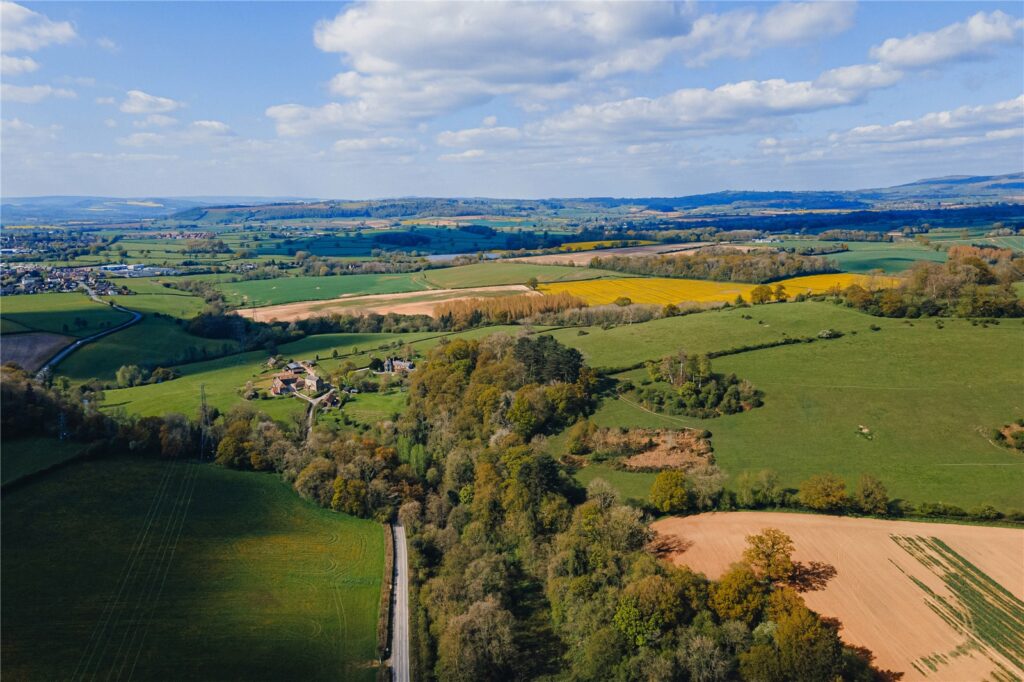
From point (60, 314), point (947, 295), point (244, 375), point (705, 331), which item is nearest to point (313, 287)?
point (60, 314)

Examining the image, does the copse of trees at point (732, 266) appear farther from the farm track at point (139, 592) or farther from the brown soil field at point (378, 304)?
the farm track at point (139, 592)

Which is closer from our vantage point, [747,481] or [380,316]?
[747,481]

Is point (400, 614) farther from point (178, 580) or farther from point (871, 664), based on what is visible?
point (871, 664)

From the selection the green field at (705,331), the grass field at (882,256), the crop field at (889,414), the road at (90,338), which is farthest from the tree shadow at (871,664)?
the grass field at (882,256)

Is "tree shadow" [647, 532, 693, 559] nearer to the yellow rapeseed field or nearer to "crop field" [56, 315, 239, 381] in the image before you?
the yellow rapeseed field

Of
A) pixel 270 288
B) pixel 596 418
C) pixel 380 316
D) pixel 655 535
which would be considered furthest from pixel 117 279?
pixel 655 535

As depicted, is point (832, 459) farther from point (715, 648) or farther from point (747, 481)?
point (715, 648)
